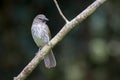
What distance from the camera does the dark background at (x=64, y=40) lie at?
7336 mm

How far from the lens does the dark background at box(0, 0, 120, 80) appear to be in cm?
734

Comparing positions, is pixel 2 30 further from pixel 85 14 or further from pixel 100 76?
pixel 85 14

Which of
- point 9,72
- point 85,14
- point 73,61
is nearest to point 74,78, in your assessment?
point 73,61

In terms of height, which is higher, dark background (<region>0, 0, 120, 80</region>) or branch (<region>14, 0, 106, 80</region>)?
branch (<region>14, 0, 106, 80</region>)

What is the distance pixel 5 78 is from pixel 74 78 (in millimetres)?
971

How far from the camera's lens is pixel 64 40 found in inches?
296

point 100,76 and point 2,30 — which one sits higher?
point 2,30

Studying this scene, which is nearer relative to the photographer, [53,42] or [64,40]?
[53,42]

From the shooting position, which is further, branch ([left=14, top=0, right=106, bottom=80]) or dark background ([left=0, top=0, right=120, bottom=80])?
dark background ([left=0, top=0, right=120, bottom=80])

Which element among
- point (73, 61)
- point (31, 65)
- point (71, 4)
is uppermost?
point (31, 65)

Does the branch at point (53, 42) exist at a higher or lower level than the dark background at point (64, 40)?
higher

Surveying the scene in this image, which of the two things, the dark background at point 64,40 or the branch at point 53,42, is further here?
the dark background at point 64,40

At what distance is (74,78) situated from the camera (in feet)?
24.5

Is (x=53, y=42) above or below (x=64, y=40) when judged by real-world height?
above
